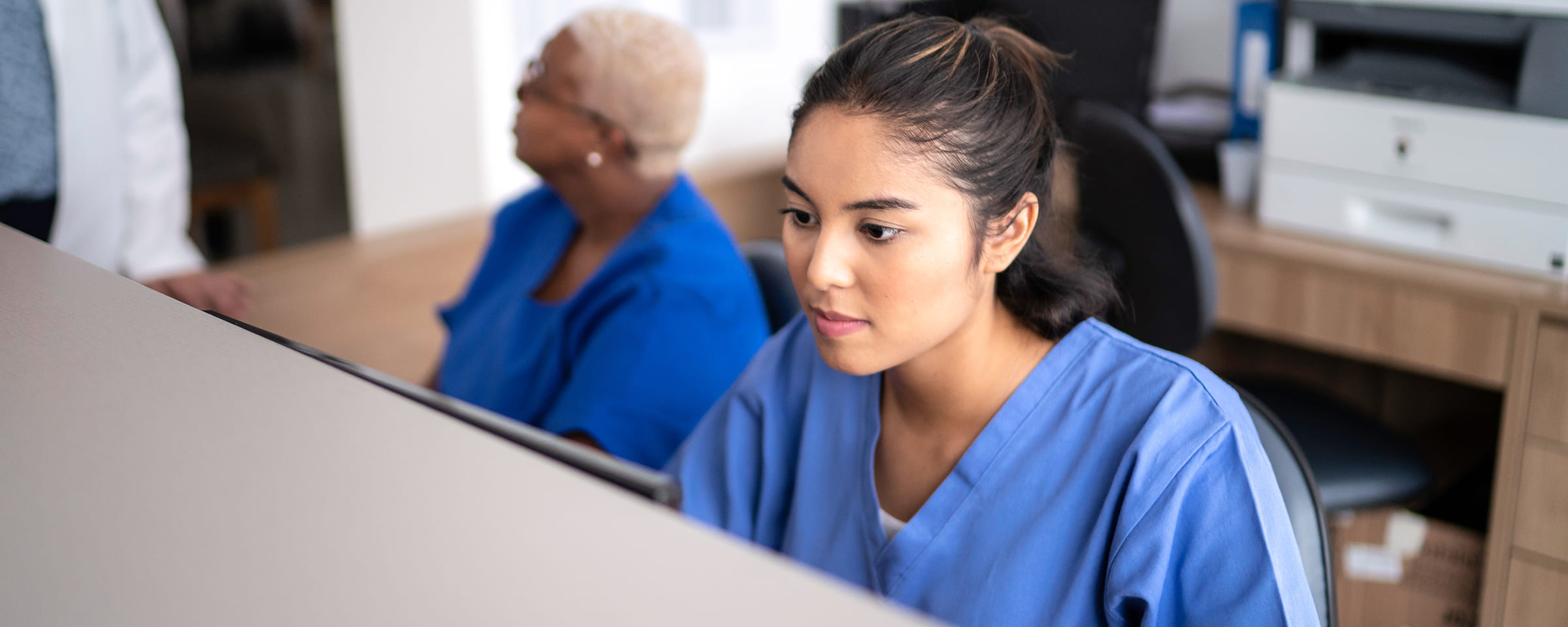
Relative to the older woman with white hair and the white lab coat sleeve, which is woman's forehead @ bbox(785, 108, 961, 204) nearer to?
the older woman with white hair

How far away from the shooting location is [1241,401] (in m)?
A: 0.95

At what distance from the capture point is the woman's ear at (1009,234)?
0.97 m

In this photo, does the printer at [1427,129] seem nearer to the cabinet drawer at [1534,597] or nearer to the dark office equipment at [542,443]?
the cabinet drawer at [1534,597]

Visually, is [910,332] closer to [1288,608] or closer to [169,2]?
[1288,608]

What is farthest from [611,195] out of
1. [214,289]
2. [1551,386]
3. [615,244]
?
[1551,386]

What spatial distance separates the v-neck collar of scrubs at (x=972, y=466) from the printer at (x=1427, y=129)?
117cm

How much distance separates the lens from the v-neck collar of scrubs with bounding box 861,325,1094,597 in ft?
3.12

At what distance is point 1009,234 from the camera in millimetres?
980

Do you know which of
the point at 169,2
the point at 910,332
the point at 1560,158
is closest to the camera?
the point at 910,332

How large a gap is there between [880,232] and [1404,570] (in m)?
1.53

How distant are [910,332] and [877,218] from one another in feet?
0.32

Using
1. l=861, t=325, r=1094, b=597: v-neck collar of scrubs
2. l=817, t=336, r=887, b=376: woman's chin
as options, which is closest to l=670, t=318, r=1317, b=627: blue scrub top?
l=861, t=325, r=1094, b=597: v-neck collar of scrubs

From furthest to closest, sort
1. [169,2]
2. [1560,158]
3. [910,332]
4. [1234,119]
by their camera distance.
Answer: [1234,119]
[169,2]
[1560,158]
[910,332]

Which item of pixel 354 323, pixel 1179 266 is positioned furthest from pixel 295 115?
pixel 1179 266
